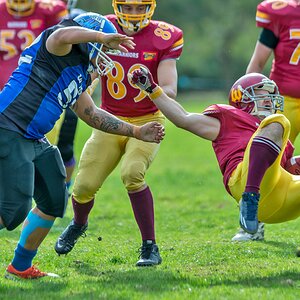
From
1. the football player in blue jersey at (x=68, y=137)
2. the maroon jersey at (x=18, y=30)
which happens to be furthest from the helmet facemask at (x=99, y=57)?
the football player in blue jersey at (x=68, y=137)

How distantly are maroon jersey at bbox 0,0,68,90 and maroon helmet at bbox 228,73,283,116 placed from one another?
2.84 meters

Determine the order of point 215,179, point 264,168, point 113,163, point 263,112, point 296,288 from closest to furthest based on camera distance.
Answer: point 296,288 < point 264,168 < point 263,112 < point 113,163 < point 215,179

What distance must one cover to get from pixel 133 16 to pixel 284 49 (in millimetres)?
1717

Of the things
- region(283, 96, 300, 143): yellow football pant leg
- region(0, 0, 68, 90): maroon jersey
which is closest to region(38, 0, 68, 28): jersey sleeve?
region(0, 0, 68, 90): maroon jersey

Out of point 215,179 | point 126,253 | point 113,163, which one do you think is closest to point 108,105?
point 113,163

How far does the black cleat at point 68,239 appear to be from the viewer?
6621 mm

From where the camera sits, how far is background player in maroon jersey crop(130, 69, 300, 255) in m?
5.52

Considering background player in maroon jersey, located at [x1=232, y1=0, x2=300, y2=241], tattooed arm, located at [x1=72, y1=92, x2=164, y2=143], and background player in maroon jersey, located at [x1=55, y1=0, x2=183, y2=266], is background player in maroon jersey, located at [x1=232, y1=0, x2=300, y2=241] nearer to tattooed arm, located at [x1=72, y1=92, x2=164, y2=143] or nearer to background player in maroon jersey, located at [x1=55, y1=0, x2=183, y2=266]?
background player in maroon jersey, located at [x1=55, y1=0, x2=183, y2=266]

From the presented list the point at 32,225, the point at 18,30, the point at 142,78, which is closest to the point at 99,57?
the point at 142,78

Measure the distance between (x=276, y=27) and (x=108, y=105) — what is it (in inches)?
72.9

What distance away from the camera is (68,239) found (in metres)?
6.67

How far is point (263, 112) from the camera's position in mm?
6102

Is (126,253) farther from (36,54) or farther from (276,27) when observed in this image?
(276,27)

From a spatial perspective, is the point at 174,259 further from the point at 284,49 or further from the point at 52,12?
the point at 52,12
